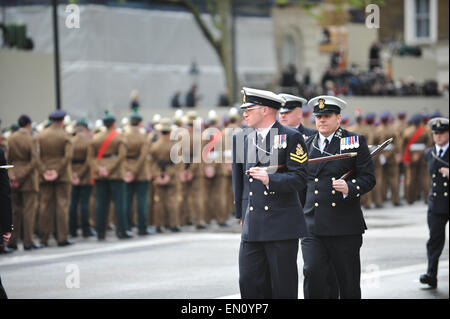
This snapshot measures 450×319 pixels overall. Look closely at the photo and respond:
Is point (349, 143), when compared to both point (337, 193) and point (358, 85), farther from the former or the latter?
point (358, 85)

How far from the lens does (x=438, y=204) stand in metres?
10.9

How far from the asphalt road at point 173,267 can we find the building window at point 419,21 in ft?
A: 69.7

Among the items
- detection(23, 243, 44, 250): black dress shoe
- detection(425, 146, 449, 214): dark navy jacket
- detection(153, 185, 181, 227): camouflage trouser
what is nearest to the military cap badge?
detection(425, 146, 449, 214): dark navy jacket

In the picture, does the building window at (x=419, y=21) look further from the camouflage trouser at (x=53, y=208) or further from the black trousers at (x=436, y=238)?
the black trousers at (x=436, y=238)

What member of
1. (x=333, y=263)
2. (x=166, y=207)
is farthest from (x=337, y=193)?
(x=166, y=207)

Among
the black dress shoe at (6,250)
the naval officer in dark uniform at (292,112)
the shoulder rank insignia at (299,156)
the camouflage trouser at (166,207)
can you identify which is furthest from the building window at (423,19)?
the shoulder rank insignia at (299,156)

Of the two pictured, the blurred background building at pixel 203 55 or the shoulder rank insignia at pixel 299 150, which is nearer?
the shoulder rank insignia at pixel 299 150

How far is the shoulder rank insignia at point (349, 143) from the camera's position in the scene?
7988 millimetres

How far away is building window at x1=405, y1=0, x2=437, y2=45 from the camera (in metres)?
36.7

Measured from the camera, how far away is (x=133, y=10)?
1265 inches

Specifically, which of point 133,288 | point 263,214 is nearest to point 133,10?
point 133,288

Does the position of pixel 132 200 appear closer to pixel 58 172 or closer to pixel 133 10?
pixel 58 172

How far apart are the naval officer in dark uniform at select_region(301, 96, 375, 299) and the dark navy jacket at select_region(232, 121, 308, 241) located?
0.92 m

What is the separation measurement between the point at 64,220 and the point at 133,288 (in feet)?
14.5
